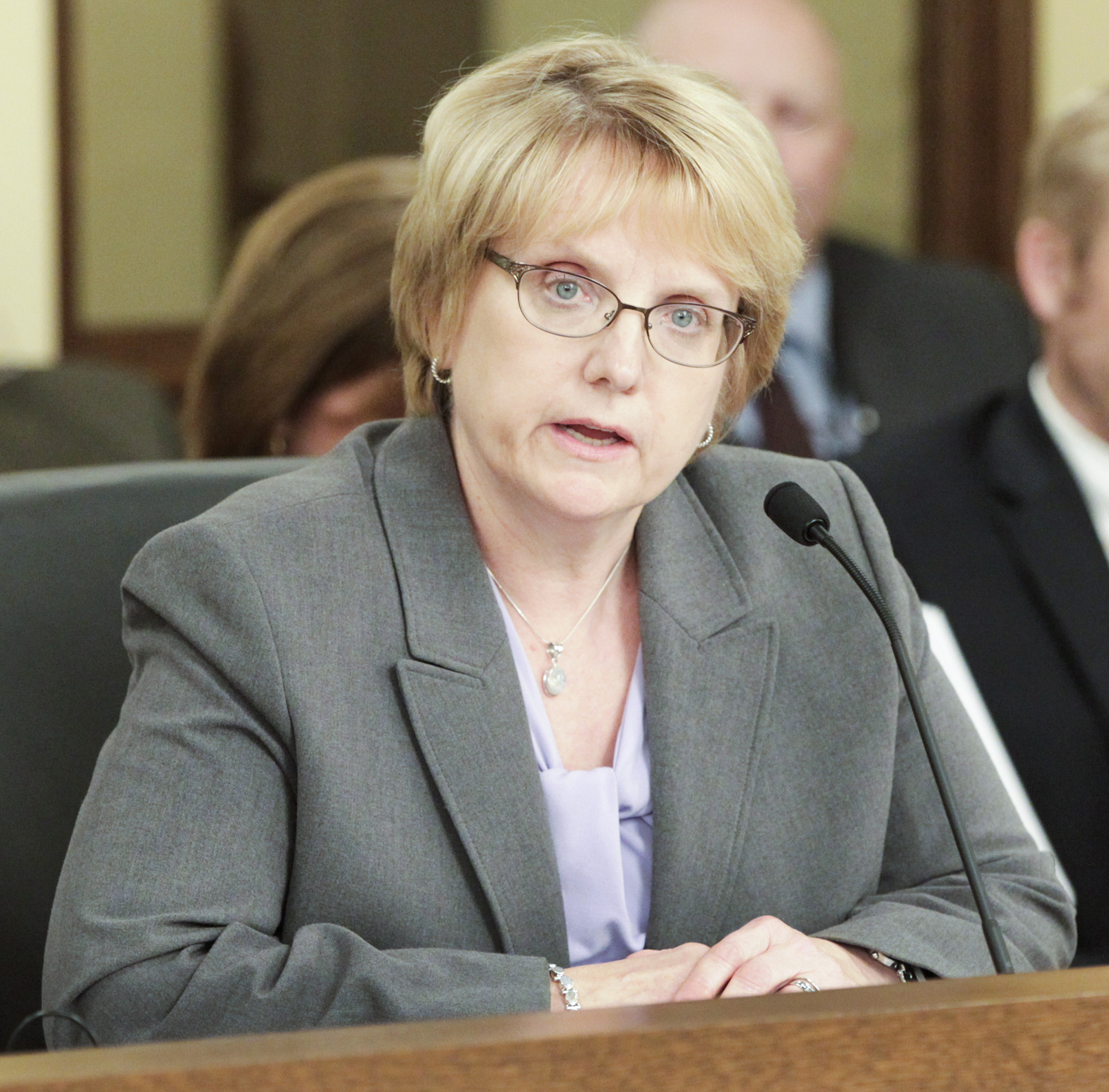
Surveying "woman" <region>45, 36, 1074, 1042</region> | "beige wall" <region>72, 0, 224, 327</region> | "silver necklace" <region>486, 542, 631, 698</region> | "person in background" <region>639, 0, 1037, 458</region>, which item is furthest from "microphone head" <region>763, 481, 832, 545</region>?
"beige wall" <region>72, 0, 224, 327</region>

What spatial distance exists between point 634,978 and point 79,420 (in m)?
1.69

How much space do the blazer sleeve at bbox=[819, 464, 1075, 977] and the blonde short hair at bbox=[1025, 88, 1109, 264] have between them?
895mm

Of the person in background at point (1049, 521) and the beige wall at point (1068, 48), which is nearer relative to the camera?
the person in background at point (1049, 521)

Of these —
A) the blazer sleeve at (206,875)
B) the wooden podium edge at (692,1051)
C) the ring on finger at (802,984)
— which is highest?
the wooden podium edge at (692,1051)

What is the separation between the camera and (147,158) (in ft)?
10.9

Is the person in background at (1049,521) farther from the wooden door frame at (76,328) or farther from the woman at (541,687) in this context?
the wooden door frame at (76,328)

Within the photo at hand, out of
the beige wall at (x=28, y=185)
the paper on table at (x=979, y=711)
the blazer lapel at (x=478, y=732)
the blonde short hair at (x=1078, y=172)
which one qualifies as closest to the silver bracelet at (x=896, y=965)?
the blazer lapel at (x=478, y=732)

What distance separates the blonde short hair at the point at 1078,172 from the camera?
2.05 metres

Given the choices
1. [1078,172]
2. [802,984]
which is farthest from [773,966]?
[1078,172]

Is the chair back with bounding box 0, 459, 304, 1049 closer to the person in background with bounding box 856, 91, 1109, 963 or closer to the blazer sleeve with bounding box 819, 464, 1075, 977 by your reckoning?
the blazer sleeve with bounding box 819, 464, 1075, 977

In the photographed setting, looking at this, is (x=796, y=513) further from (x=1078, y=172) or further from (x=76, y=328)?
(x=76, y=328)

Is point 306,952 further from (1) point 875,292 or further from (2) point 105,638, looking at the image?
(1) point 875,292

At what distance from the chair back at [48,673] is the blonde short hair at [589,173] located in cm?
33

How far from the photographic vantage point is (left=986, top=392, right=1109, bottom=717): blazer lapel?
184 cm
